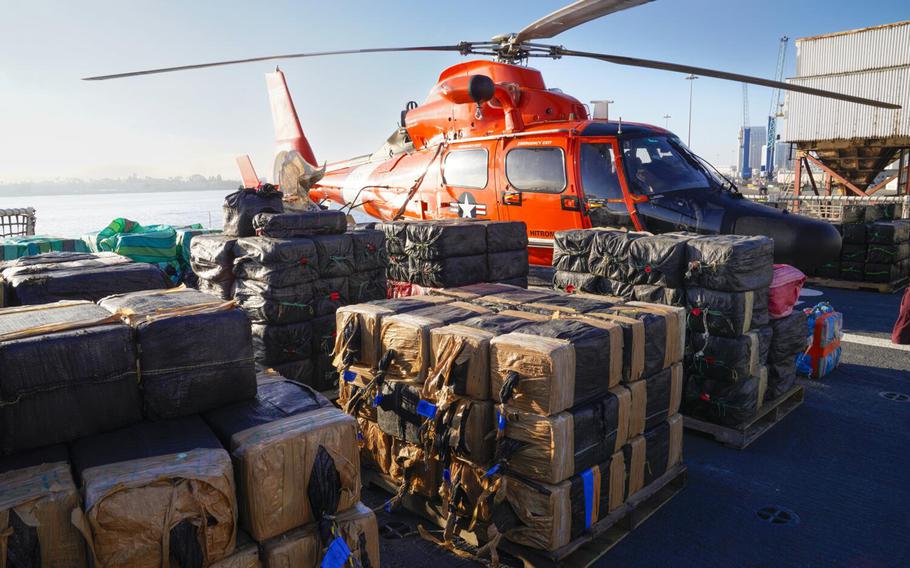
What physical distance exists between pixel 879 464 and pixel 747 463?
0.98 meters

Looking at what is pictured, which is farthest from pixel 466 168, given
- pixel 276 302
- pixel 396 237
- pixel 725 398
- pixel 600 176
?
pixel 725 398

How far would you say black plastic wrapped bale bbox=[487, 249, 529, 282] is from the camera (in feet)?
21.2

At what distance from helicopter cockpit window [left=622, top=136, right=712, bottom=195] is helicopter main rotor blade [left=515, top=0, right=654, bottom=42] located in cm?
171

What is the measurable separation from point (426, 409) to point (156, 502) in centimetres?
164

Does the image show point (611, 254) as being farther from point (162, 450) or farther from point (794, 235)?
point (162, 450)

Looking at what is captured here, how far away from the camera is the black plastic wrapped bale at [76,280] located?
3371 mm

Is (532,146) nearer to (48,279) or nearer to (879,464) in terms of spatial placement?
(879,464)

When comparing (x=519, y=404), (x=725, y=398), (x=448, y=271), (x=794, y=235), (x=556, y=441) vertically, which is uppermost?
(x=794, y=235)

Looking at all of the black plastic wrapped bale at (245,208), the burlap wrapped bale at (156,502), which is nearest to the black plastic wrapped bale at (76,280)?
the burlap wrapped bale at (156,502)

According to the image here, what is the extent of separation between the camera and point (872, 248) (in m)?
10.7

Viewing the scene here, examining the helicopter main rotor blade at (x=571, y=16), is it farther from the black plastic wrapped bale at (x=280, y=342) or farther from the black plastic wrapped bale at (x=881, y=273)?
the black plastic wrapped bale at (x=881, y=273)

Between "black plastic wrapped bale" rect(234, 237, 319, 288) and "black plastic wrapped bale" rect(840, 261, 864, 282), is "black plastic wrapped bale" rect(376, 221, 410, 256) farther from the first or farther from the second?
"black plastic wrapped bale" rect(840, 261, 864, 282)

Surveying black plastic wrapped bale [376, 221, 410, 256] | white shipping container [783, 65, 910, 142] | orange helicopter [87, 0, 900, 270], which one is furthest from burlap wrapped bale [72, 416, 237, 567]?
white shipping container [783, 65, 910, 142]

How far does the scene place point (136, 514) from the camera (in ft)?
6.09
